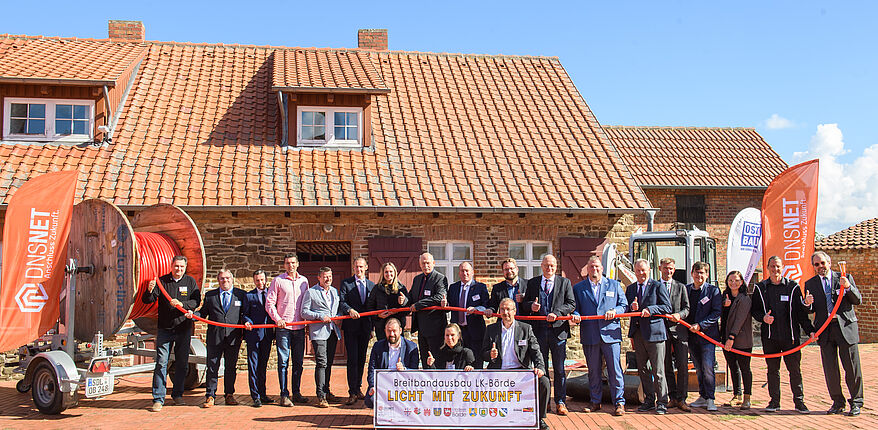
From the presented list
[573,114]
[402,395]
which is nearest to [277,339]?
[402,395]

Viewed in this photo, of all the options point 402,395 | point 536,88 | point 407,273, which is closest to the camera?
point 402,395

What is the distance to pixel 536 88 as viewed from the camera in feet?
52.2

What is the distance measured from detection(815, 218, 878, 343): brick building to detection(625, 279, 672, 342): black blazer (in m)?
11.4

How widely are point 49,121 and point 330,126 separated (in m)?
4.81

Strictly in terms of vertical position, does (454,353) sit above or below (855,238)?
below

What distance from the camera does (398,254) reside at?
38.4ft

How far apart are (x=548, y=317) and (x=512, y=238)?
15.0 ft

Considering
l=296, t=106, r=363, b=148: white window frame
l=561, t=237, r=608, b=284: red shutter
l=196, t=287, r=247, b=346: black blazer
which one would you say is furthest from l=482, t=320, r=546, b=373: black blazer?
l=296, t=106, r=363, b=148: white window frame

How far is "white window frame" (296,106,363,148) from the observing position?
42.6 feet

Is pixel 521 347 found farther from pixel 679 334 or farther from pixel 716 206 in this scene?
pixel 716 206

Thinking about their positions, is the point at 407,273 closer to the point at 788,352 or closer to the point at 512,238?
the point at 512,238

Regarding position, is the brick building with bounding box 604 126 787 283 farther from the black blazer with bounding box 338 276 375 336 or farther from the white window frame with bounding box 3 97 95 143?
the white window frame with bounding box 3 97 95 143

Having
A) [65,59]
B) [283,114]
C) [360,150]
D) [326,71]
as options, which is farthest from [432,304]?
[65,59]

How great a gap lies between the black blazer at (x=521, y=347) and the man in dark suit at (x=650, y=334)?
132cm
